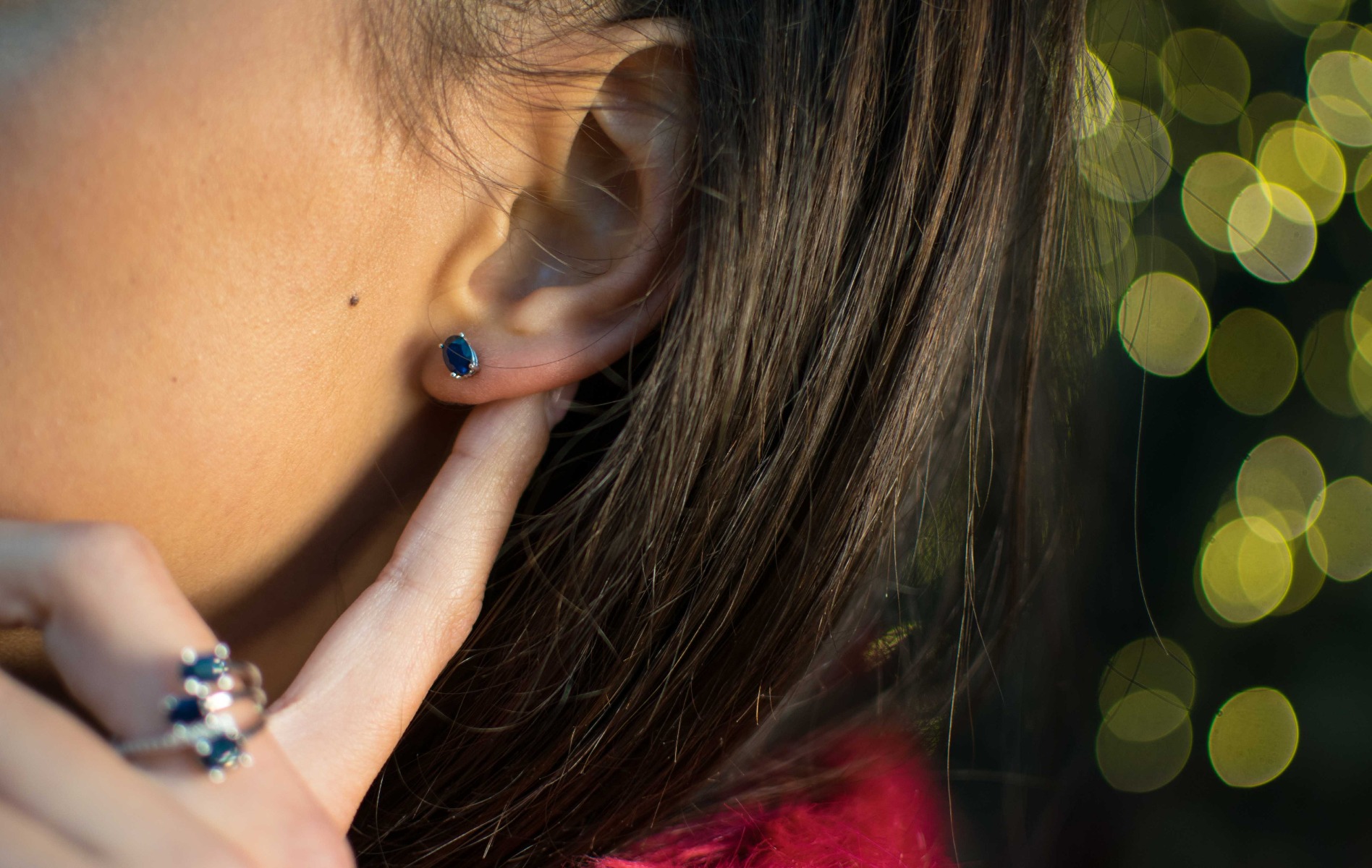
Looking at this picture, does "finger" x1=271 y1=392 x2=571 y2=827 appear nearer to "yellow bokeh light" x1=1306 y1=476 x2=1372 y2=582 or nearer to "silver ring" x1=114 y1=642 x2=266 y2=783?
"silver ring" x1=114 y1=642 x2=266 y2=783

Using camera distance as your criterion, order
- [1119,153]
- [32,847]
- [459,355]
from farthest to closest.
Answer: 1. [1119,153]
2. [459,355]
3. [32,847]

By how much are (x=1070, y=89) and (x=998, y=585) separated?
622 millimetres

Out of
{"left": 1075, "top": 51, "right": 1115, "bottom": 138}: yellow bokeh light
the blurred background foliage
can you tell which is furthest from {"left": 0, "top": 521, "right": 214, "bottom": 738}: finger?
the blurred background foliage

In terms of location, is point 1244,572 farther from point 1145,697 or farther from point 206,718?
point 206,718

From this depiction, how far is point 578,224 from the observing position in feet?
2.73

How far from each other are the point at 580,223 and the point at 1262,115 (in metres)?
2.67

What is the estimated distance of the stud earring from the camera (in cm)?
79

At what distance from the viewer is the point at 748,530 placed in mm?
908

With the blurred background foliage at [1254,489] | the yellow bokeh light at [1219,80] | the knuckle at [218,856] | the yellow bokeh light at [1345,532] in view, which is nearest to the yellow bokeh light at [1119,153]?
the knuckle at [218,856]

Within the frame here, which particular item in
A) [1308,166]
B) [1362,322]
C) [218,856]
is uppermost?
[218,856]

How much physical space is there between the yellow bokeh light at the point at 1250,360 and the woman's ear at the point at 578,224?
242cm

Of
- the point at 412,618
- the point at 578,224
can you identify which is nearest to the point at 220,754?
the point at 412,618

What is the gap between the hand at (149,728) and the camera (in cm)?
55

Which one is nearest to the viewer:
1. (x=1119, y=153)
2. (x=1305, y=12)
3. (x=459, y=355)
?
(x=459, y=355)
